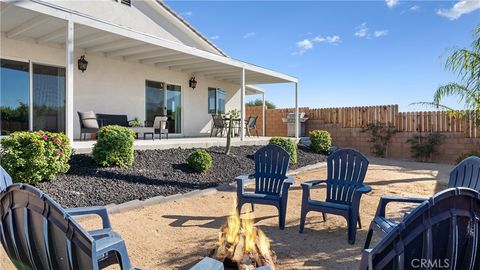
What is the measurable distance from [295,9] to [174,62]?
4.21 meters

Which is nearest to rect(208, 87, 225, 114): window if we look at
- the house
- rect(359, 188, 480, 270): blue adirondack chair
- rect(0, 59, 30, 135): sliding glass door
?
the house

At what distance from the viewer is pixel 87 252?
4.73 ft

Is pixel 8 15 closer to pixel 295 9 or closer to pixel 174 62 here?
pixel 174 62

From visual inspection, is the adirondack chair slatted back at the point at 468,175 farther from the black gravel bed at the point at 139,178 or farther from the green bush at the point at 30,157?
the green bush at the point at 30,157

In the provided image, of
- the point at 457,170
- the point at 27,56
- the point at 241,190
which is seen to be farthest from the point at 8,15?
the point at 457,170

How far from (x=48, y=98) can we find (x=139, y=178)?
176 inches

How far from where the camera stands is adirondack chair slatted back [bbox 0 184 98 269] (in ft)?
Answer: 4.71

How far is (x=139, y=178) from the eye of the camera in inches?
223

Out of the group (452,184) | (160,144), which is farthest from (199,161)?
(452,184)

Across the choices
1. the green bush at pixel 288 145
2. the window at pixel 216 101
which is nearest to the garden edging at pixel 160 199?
the green bush at pixel 288 145

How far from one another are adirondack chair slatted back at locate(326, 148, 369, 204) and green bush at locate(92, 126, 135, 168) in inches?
147

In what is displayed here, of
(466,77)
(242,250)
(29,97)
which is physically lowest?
(242,250)

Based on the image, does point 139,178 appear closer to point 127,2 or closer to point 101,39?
point 101,39

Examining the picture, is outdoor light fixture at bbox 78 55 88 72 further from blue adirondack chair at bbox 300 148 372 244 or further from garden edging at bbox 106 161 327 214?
blue adirondack chair at bbox 300 148 372 244
